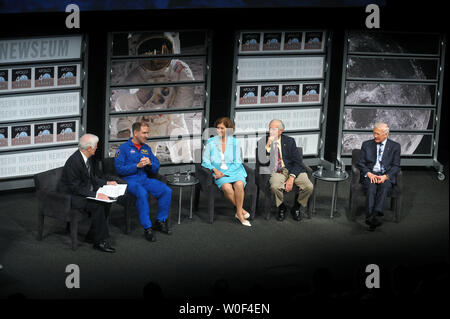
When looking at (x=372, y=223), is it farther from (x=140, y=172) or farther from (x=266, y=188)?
(x=140, y=172)

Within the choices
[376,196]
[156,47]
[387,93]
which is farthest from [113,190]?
[387,93]

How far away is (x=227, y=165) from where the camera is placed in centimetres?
882

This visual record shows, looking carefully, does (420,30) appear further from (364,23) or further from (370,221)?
(370,221)

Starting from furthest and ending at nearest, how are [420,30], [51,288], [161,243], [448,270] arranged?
[420,30]
[161,243]
[51,288]
[448,270]

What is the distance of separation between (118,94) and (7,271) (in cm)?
314

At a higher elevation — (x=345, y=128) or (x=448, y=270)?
(x=345, y=128)

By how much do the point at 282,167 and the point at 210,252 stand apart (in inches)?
61.1

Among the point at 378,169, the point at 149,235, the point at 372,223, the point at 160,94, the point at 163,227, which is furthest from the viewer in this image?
the point at 160,94

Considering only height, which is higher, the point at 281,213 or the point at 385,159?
the point at 385,159

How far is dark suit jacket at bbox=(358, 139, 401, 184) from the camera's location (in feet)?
28.9

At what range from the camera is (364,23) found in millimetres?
10242

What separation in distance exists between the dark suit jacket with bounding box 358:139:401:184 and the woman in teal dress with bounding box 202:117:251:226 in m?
1.36

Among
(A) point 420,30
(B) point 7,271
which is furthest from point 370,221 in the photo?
(B) point 7,271

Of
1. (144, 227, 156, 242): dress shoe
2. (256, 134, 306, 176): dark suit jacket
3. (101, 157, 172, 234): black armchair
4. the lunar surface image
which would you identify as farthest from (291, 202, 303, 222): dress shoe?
the lunar surface image
